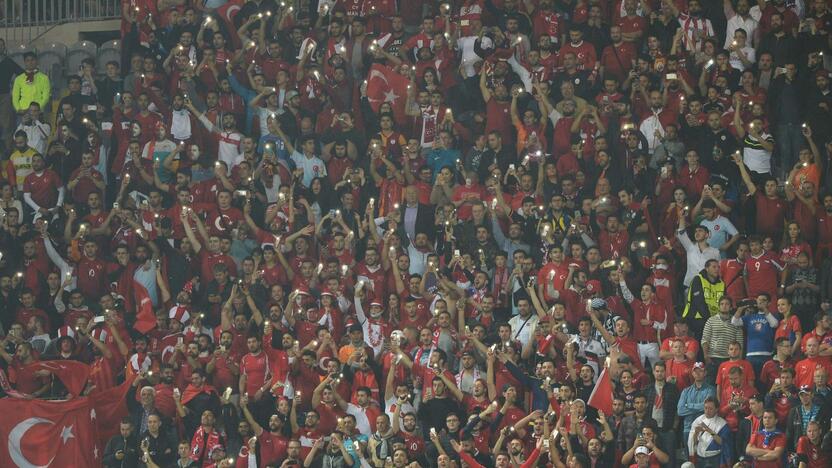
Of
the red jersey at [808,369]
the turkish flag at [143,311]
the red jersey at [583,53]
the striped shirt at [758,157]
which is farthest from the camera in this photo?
the red jersey at [583,53]

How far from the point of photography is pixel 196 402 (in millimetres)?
19594

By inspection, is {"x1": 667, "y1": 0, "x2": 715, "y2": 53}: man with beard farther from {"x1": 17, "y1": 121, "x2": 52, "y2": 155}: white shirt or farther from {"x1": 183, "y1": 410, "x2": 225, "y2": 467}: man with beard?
{"x1": 17, "y1": 121, "x2": 52, "y2": 155}: white shirt

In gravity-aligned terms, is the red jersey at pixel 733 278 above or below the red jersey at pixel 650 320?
above

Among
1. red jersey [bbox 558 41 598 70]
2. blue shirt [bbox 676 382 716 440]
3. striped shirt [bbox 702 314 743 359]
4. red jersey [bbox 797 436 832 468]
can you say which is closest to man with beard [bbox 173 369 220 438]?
blue shirt [bbox 676 382 716 440]

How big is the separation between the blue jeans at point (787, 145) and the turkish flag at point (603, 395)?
370 cm

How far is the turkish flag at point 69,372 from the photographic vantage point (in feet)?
65.9

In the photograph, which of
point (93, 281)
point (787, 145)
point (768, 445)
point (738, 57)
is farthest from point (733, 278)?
point (93, 281)

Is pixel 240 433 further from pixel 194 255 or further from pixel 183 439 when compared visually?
pixel 194 255

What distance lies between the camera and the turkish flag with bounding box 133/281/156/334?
20.8 m

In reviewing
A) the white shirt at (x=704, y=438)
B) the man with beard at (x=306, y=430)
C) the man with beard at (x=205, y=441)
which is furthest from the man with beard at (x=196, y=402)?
the white shirt at (x=704, y=438)

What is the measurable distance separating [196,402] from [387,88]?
203 inches

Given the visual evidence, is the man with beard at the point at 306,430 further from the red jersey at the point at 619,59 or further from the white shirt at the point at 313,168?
the red jersey at the point at 619,59

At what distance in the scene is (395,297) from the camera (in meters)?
20.3

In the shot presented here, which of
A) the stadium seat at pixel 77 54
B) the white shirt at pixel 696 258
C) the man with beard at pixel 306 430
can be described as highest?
the white shirt at pixel 696 258
